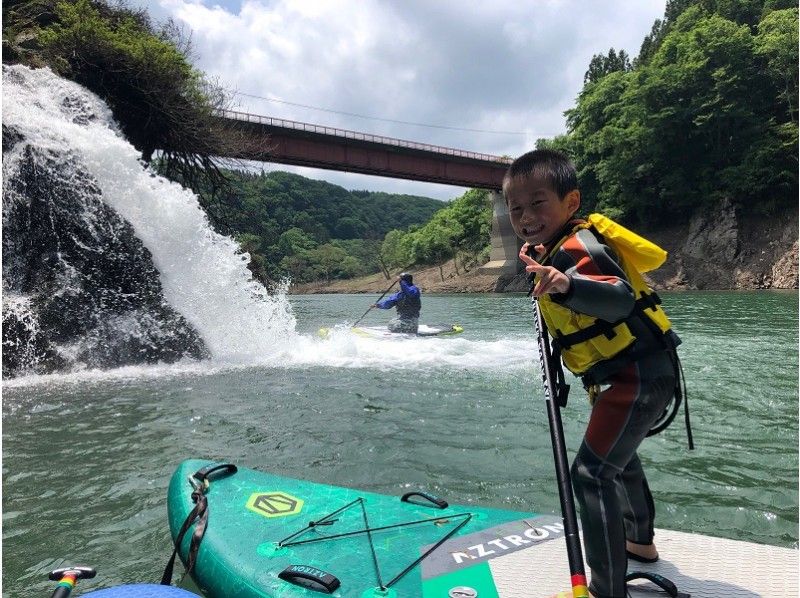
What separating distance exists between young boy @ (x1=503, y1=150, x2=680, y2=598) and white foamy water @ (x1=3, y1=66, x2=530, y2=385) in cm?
962

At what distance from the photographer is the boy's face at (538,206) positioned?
93.7 inches

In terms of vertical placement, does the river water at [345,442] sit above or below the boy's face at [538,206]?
below

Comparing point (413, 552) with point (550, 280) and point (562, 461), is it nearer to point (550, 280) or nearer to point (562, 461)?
point (562, 461)

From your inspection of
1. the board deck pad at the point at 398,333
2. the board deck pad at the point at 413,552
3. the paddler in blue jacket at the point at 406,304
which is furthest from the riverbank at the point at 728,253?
the board deck pad at the point at 413,552

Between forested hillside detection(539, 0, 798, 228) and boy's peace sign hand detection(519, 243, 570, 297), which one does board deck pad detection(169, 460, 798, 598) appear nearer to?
boy's peace sign hand detection(519, 243, 570, 297)

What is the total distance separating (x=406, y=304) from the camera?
14953 mm

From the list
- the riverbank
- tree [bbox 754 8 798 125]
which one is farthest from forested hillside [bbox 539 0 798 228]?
the riverbank

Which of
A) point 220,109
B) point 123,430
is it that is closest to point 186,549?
point 123,430

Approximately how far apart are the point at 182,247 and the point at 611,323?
12.9 meters

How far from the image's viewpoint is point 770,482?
4.75 m

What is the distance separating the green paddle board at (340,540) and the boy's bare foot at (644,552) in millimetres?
457

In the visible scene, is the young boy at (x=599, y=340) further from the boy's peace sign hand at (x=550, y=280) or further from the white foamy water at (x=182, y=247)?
the white foamy water at (x=182, y=247)

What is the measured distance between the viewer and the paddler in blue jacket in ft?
49.0

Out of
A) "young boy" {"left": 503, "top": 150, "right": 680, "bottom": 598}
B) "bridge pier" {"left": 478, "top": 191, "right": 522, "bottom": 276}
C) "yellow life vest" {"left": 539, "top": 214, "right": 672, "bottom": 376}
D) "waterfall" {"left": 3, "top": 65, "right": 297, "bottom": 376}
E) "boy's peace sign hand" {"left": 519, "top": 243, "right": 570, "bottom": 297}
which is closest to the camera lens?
"boy's peace sign hand" {"left": 519, "top": 243, "right": 570, "bottom": 297}
